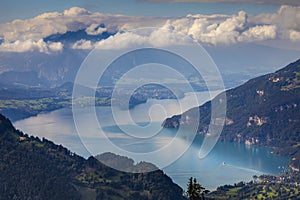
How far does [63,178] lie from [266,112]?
96255 millimetres

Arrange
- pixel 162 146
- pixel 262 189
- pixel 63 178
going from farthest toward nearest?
1. pixel 262 189
2. pixel 63 178
3. pixel 162 146

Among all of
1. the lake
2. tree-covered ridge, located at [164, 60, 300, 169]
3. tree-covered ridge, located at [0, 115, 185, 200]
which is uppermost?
tree-covered ridge, located at [164, 60, 300, 169]

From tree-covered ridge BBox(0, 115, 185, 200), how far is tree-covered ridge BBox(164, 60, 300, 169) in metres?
65.3

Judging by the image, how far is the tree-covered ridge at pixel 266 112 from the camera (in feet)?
422

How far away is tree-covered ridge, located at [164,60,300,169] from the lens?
128750 millimetres

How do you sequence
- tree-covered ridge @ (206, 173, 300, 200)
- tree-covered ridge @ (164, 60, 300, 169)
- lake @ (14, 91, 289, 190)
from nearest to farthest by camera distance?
lake @ (14, 91, 289, 190)
tree-covered ridge @ (206, 173, 300, 200)
tree-covered ridge @ (164, 60, 300, 169)

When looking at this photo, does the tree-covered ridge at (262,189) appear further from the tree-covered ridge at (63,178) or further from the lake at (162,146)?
the tree-covered ridge at (63,178)

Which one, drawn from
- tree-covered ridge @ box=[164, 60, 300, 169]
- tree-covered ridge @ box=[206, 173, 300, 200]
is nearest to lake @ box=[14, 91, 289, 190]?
tree-covered ridge @ box=[206, 173, 300, 200]

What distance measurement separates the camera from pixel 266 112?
141 meters

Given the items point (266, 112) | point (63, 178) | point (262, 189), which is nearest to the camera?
point (63, 178)

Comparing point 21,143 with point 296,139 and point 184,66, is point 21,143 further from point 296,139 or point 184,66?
point 296,139

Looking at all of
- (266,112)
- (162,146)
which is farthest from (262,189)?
(266,112)

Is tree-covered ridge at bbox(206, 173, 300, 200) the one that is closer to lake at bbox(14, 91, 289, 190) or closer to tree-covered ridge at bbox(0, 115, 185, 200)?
lake at bbox(14, 91, 289, 190)

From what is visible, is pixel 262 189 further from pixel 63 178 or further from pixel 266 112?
pixel 266 112
